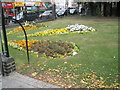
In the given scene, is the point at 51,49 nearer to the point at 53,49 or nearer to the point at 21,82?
the point at 53,49

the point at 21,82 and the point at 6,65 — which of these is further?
the point at 6,65

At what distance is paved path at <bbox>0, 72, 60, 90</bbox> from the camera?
472 centimetres

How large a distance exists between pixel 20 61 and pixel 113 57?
3886 millimetres

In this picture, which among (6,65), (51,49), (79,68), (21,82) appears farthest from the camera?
(51,49)

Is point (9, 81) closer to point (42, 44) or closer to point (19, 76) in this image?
point (19, 76)

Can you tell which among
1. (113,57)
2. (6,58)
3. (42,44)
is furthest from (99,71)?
(42,44)

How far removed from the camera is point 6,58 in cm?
552

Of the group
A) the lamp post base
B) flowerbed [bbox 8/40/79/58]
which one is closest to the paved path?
the lamp post base

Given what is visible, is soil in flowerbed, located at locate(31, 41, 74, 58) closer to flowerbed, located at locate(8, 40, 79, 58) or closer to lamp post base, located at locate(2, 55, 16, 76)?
flowerbed, located at locate(8, 40, 79, 58)

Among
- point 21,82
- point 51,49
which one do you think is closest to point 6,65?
point 21,82

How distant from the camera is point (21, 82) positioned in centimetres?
497

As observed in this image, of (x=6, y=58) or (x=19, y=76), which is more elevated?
(x=6, y=58)

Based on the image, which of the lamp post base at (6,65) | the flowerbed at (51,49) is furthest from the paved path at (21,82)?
the flowerbed at (51,49)

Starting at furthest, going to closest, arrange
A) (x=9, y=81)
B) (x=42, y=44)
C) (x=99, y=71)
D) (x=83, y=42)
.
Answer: (x=83, y=42), (x=42, y=44), (x=99, y=71), (x=9, y=81)
